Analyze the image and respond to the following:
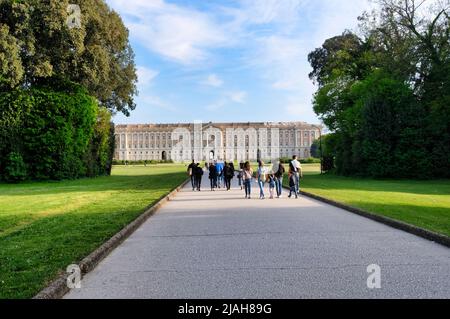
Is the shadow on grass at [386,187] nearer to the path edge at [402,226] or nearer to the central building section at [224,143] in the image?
the path edge at [402,226]

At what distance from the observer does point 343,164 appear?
139 feet

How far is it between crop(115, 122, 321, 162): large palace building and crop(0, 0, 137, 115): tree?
86.7m

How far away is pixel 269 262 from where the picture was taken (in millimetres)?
6738

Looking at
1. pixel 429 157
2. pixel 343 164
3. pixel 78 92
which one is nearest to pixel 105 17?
pixel 78 92

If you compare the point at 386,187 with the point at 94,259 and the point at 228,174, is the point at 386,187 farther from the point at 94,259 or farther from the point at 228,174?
the point at 94,259

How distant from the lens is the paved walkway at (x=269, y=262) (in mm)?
5297

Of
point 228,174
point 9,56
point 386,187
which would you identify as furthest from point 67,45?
point 386,187
